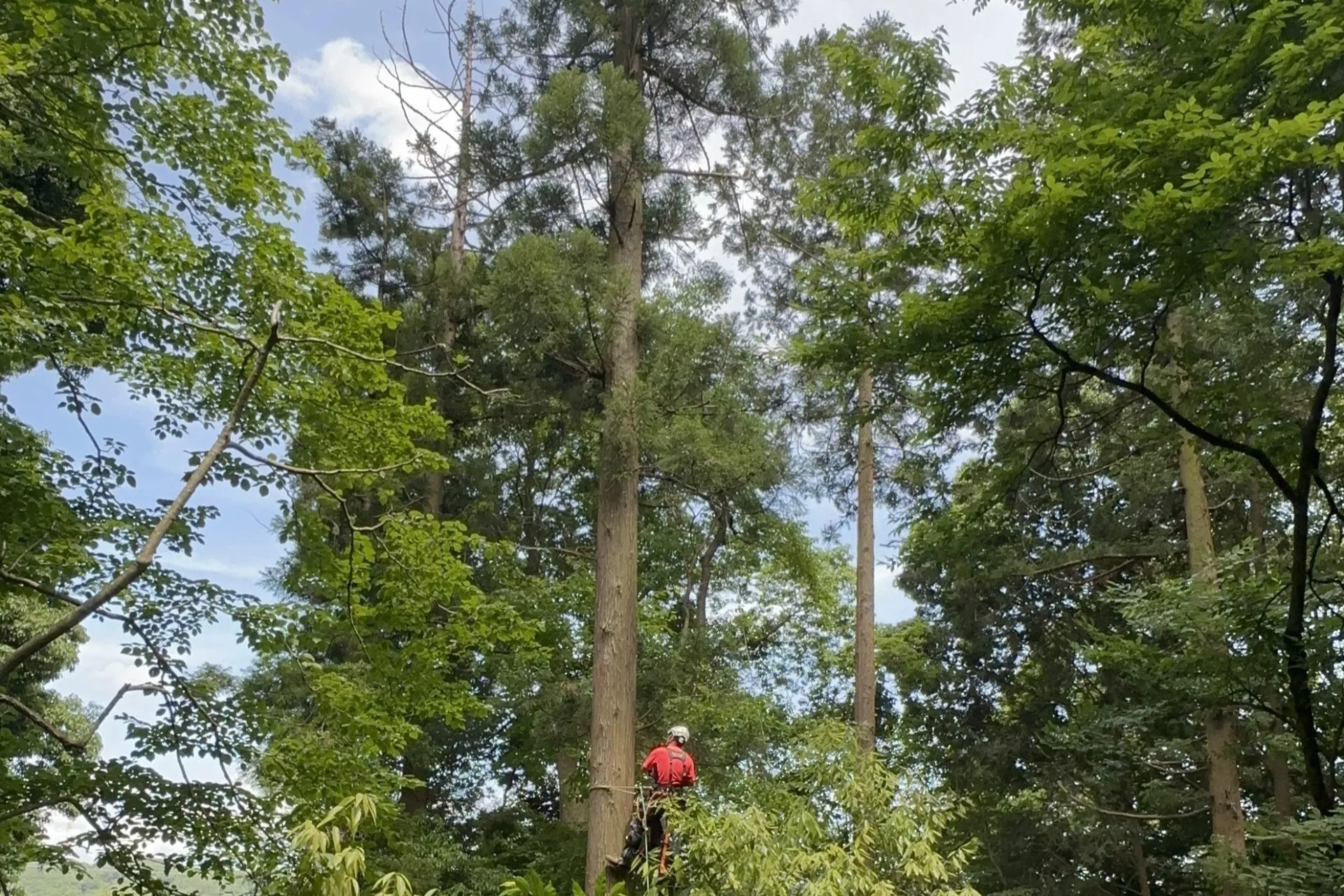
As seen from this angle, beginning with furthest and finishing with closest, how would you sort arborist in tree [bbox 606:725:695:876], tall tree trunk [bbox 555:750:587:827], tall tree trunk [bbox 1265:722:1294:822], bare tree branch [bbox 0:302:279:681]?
tall tree trunk [bbox 555:750:587:827]
tall tree trunk [bbox 1265:722:1294:822]
arborist in tree [bbox 606:725:695:876]
bare tree branch [bbox 0:302:279:681]

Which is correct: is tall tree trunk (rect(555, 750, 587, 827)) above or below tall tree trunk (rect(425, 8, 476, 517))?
below

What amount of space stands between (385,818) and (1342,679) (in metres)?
5.96

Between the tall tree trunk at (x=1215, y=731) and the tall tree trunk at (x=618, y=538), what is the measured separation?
4.74 m

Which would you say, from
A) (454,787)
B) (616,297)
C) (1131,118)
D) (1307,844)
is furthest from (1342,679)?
(454,787)

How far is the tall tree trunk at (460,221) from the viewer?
963cm

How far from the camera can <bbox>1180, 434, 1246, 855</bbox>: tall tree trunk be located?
7902 millimetres

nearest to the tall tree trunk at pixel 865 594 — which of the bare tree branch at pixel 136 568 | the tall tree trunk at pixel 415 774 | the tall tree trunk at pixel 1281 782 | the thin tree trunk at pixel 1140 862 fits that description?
the thin tree trunk at pixel 1140 862

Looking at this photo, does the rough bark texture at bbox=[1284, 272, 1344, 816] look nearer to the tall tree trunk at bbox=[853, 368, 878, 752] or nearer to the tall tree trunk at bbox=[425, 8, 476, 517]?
the tall tree trunk at bbox=[853, 368, 878, 752]

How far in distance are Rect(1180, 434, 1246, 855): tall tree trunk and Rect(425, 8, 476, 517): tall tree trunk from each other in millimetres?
7500

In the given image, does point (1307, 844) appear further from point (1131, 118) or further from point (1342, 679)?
point (1131, 118)

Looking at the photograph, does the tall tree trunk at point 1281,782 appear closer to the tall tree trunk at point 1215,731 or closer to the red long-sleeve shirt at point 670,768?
the tall tree trunk at point 1215,731

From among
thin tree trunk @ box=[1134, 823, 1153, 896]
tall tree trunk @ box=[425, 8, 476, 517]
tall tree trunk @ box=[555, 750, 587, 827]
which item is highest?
tall tree trunk @ box=[425, 8, 476, 517]

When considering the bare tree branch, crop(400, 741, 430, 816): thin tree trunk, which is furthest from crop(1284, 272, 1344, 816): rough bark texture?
crop(400, 741, 430, 816): thin tree trunk

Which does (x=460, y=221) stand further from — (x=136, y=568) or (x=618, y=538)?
(x=136, y=568)
